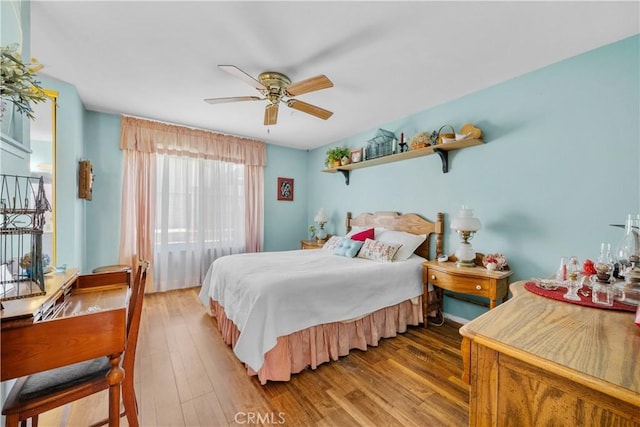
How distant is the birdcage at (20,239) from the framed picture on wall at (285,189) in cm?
365

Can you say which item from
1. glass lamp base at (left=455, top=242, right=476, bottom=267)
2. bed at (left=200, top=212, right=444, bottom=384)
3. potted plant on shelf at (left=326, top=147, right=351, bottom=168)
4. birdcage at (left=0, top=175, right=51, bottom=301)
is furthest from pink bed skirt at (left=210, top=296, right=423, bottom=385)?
potted plant on shelf at (left=326, top=147, right=351, bottom=168)

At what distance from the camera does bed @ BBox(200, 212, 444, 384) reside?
188 centimetres

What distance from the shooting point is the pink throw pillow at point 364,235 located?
11.2 ft

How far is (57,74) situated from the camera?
2.41 m

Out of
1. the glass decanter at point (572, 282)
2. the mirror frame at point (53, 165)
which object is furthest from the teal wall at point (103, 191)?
the glass decanter at point (572, 282)

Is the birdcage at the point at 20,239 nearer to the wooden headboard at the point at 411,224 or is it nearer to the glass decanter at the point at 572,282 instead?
the glass decanter at the point at 572,282

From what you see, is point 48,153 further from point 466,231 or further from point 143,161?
point 466,231

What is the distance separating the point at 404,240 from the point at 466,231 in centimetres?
73

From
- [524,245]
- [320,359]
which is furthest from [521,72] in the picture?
[320,359]

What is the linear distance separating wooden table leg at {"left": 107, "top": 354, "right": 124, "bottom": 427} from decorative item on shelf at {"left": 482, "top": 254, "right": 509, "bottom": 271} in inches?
109

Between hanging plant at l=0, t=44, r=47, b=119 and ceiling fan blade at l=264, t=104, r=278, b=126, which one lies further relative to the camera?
ceiling fan blade at l=264, t=104, r=278, b=126

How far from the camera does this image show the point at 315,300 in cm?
209

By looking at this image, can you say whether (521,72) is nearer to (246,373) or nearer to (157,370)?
(246,373)

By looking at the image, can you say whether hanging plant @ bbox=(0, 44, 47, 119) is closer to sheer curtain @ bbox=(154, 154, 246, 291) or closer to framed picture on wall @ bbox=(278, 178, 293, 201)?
sheer curtain @ bbox=(154, 154, 246, 291)
